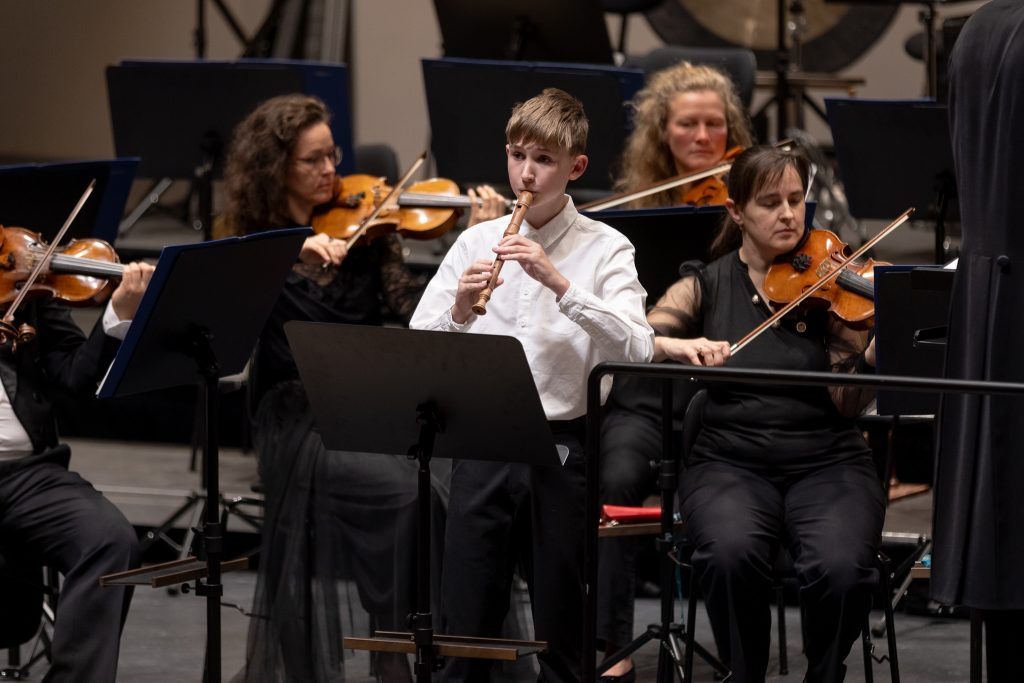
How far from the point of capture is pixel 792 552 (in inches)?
123

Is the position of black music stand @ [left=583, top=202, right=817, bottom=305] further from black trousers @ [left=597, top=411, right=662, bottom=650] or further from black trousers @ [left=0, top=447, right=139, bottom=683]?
black trousers @ [left=0, top=447, right=139, bottom=683]

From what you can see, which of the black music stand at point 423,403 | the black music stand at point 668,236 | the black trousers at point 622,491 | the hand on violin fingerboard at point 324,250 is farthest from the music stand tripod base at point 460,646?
the hand on violin fingerboard at point 324,250

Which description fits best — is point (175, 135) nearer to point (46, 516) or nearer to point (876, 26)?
point (46, 516)

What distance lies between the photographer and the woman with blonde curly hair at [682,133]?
13.5ft

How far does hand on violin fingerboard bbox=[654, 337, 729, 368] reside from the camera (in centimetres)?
310

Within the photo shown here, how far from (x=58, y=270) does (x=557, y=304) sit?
1242 mm

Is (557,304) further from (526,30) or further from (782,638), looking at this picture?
(526,30)

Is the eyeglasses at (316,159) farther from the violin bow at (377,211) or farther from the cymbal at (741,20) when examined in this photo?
the cymbal at (741,20)

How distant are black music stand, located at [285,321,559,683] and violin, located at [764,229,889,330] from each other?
0.92m

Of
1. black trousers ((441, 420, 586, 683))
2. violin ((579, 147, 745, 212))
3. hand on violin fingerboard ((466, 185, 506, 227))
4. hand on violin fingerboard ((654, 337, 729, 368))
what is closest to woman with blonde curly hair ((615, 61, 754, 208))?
violin ((579, 147, 745, 212))

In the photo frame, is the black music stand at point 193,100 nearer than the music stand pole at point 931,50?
Yes

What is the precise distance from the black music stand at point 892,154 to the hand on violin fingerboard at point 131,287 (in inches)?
74.5

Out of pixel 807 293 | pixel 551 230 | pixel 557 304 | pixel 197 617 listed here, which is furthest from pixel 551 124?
pixel 197 617

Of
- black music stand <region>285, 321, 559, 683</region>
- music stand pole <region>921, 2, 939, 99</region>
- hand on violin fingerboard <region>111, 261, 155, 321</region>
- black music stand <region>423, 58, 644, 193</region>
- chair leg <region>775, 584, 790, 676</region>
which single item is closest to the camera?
black music stand <region>285, 321, 559, 683</region>
